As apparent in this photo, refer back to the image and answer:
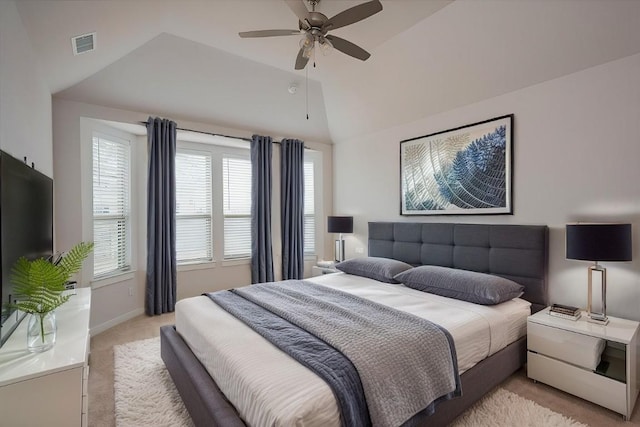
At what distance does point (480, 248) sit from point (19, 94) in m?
4.05

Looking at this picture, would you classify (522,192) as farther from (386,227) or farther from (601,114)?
(386,227)

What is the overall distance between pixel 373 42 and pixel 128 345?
4.15 meters

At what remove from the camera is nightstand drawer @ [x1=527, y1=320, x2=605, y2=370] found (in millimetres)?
2164

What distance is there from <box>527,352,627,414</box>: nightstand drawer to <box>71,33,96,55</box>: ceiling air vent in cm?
443

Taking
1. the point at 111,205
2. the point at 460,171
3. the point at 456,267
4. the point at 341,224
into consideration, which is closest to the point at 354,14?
the point at 460,171

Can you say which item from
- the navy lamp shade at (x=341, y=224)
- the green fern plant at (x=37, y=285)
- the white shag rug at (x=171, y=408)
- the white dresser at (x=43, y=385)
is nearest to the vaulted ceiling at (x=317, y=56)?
the navy lamp shade at (x=341, y=224)

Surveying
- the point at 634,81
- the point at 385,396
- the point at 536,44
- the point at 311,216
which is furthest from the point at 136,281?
the point at 634,81

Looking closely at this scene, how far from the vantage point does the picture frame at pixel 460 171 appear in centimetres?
313

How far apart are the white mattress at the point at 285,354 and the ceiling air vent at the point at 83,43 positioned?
2.32 meters

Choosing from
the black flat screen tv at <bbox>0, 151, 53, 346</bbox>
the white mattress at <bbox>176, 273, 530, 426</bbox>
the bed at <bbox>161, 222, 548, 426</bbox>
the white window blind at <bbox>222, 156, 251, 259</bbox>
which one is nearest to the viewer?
the white mattress at <bbox>176, 273, 530, 426</bbox>

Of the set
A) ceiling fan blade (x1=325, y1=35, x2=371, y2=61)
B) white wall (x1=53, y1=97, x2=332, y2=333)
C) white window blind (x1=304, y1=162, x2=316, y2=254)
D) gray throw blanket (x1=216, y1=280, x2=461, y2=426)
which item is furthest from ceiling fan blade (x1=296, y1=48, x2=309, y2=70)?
white window blind (x1=304, y1=162, x2=316, y2=254)

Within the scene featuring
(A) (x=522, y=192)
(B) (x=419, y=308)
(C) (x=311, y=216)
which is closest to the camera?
(B) (x=419, y=308)

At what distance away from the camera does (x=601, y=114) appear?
2531 millimetres

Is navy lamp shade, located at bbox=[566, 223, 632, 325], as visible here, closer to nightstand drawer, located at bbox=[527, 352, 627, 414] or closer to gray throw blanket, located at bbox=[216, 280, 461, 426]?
nightstand drawer, located at bbox=[527, 352, 627, 414]
